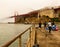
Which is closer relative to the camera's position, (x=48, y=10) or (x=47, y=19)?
(x=47, y=19)

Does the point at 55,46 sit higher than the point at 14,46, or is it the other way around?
the point at 55,46

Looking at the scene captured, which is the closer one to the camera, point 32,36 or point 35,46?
point 35,46

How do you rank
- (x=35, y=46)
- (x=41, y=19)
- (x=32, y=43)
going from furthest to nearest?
(x=41, y=19)
(x=32, y=43)
(x=35, y=46)

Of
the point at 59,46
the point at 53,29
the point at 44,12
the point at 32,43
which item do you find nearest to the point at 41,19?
the point at 53,29

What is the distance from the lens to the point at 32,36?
559cm

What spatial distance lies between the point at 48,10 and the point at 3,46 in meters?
15.6

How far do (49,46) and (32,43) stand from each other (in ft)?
3.20

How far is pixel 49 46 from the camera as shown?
6129mm

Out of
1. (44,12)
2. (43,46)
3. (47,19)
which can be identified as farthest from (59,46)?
(44,12)

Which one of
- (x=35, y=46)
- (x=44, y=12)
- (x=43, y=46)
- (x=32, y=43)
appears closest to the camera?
(x=35, y=46)

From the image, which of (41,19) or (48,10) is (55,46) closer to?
(41,19)

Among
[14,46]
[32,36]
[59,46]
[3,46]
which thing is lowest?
[14,46]

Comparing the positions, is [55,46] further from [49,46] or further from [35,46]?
[35,46]

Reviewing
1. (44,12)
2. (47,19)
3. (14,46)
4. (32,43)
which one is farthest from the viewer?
(44,12)
